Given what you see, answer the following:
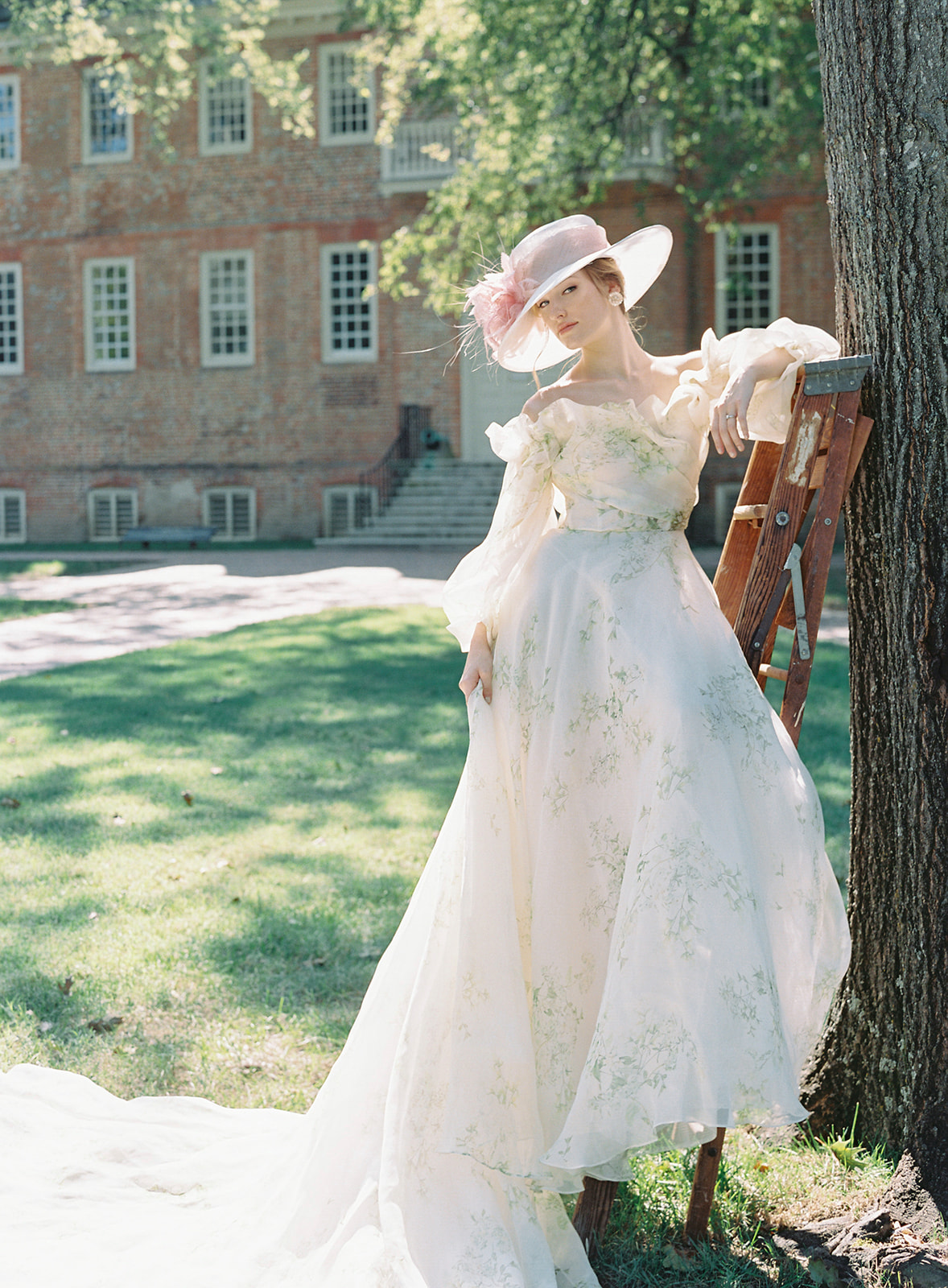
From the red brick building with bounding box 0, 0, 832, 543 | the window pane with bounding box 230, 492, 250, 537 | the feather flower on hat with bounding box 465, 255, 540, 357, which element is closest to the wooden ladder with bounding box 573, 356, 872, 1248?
the feather flower on hat with bounding box 465, 255, 540, 357

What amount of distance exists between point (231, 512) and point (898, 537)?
19.3 m

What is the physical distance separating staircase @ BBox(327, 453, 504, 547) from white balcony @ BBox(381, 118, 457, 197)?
4405 mm

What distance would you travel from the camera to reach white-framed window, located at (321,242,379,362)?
66.0ft

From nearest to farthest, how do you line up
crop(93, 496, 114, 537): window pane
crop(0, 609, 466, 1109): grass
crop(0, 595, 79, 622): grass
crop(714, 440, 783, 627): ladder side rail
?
1. crop(714, 440, 783, 627): ladder side rail
2. crop(0, 609, 466, 1109): grass
3. crop(0, 595, 79, 622): grass
4. crop(93, 496, 114, 537): window pane

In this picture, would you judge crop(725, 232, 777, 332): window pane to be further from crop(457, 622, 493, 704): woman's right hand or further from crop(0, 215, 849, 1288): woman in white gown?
crop(457, 622, 493, 704): woman's right hand

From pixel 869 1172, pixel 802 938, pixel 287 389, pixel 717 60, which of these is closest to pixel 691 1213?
pixel 869 1172

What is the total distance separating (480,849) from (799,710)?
2.35 feet

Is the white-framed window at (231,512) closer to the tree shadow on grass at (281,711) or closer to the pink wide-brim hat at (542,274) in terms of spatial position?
the tree shadow on grass at (281,711)

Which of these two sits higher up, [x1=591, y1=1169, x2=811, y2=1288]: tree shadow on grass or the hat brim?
the hat brim

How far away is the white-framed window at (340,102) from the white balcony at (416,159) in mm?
952

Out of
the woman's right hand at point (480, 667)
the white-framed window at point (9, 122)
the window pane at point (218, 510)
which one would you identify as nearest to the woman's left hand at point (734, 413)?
the woman's right hand at point (480, 667)

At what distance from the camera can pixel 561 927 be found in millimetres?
2336

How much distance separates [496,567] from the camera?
2.62 m

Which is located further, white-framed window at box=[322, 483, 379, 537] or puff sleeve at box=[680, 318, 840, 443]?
white-framed window at box=[322, 483, 379, 537]
